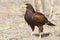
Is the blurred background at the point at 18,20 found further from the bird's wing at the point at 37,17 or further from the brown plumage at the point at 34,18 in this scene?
the bird's wing at the point at 37,17

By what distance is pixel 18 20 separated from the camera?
12094 millimetres

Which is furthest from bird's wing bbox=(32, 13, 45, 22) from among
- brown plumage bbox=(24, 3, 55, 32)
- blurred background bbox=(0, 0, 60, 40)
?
blurred background bbox=(0, 0, 60, 40)

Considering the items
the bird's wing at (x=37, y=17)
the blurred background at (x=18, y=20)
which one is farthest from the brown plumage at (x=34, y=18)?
the blurred background at (x=18, y=20)

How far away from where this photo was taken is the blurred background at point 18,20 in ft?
31.2

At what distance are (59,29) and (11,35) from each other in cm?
169

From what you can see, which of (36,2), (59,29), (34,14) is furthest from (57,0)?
(34,14)

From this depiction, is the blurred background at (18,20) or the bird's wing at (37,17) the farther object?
the blurred background at (18,20)

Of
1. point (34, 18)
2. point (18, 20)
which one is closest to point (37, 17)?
point (34, 18)

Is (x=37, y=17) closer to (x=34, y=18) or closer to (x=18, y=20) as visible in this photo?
(x=34, y=18)

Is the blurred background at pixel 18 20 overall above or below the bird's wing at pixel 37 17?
below

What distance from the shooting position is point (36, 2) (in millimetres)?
11727

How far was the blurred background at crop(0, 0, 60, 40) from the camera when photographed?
950 centimetres

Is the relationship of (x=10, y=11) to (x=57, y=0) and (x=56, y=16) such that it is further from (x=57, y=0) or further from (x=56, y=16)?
(x=57, y=0)

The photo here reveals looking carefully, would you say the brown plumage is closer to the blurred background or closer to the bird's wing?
the bird's wing
